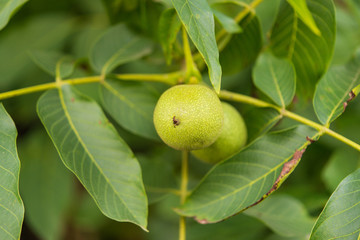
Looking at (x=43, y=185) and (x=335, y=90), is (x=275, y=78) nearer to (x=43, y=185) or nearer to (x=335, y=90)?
(x=335, y=90)

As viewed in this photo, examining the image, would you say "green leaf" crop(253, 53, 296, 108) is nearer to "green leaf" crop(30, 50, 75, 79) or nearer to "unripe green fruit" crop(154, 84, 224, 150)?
"unripe green fruit" crop(154, 84, 224, 150)

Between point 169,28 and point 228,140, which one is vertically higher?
point 169,28

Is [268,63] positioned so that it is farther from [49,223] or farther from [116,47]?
[49,223]

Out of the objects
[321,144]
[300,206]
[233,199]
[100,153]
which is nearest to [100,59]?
[100,153]

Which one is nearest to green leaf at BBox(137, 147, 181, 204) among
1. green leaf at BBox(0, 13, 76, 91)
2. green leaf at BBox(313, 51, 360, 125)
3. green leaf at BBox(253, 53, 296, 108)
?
green leaf at BBox(253, 53, 296, 108)

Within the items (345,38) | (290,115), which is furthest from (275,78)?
(345,38)

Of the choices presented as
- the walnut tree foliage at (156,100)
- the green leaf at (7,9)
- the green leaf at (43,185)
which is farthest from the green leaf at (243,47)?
the green leaf at (43,185)
